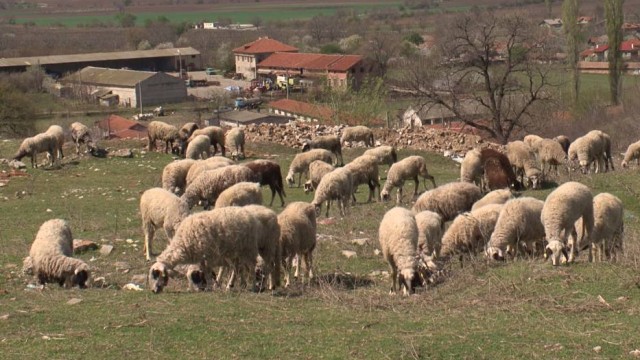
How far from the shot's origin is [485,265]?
14383mm

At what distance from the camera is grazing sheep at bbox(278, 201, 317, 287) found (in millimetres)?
15148

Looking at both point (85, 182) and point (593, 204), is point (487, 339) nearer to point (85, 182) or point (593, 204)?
point (593, 204)

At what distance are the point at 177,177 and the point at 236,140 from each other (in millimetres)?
9795

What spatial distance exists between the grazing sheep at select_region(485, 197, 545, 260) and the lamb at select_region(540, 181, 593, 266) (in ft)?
1.07

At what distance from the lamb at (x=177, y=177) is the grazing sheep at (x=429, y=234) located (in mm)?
9094

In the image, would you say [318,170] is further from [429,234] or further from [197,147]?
[429,234]

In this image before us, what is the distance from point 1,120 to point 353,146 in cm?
1930

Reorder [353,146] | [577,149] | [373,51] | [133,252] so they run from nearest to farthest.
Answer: [133,252]
[577,149]
[353,146]
[373,51]

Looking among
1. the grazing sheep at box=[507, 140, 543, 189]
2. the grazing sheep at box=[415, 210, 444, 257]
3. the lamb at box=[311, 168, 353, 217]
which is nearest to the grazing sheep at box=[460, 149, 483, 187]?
the grazing sheep at box=[507, 140, 543, 189]

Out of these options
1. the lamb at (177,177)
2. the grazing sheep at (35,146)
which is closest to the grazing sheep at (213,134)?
the grazing sheep at (35,146)

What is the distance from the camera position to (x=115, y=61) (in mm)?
108000

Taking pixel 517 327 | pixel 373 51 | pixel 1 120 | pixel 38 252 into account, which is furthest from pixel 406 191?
pixel 373 51

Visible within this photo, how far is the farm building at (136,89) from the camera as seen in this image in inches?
3248

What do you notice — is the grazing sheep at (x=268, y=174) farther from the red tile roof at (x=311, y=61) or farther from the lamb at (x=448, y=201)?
the red tile roof at (x=311, y=61)
